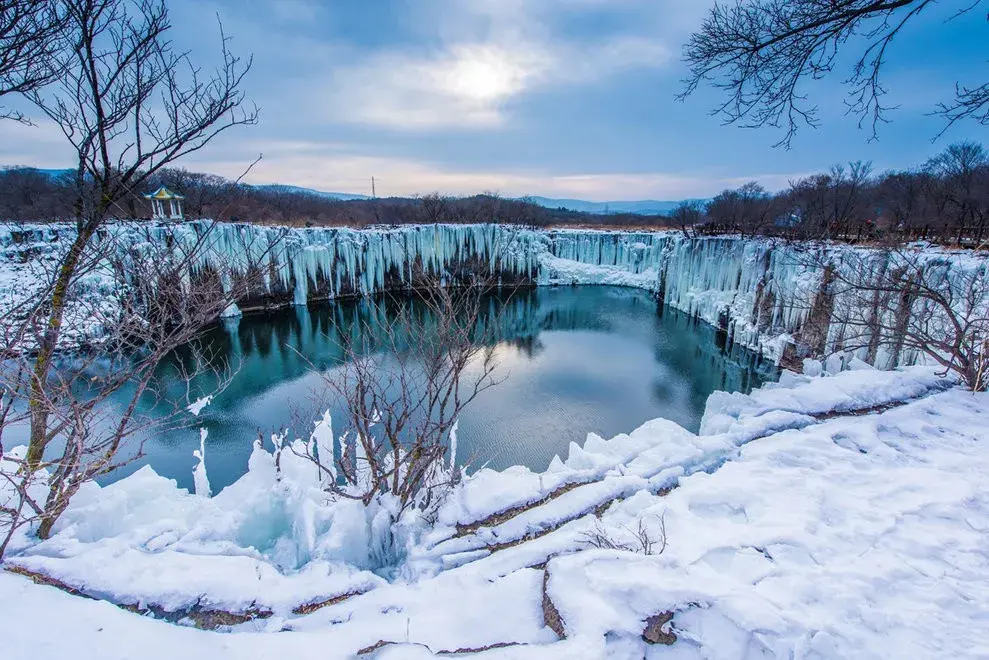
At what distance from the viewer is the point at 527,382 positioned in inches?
427

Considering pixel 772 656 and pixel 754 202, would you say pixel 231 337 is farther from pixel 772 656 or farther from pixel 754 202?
pixel 754 202

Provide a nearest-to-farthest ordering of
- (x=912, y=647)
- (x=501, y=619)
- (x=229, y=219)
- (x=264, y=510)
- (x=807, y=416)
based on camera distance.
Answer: (x=912, y=647)
(x=501, y=619)
(x=264, y=510)
(x=807, y=416)
(x=229, y=219)

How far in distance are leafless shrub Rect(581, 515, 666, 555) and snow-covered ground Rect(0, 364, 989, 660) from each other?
0.02 m

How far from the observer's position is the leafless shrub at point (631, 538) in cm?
241

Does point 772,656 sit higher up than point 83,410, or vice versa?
point 83,410

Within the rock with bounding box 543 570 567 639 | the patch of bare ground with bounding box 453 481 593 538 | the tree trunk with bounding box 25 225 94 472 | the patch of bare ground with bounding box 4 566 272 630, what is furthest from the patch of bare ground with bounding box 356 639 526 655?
the tree trunk with bounding box 25 225 94 472

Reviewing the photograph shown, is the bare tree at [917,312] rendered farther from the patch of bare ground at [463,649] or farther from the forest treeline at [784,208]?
the patch of bare ground at [463,649]

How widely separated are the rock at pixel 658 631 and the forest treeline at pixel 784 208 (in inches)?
236

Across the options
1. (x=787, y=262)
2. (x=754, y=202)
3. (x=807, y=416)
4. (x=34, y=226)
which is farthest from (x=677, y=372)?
(x=34, y=226)

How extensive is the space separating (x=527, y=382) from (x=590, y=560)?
28.3ft

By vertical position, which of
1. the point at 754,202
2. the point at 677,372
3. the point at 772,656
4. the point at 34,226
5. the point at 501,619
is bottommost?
the point at 677,372

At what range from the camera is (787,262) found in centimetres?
1364

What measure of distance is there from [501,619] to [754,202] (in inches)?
1131

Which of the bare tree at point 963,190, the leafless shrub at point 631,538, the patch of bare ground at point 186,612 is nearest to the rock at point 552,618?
the leafless shrub at point 631,538
